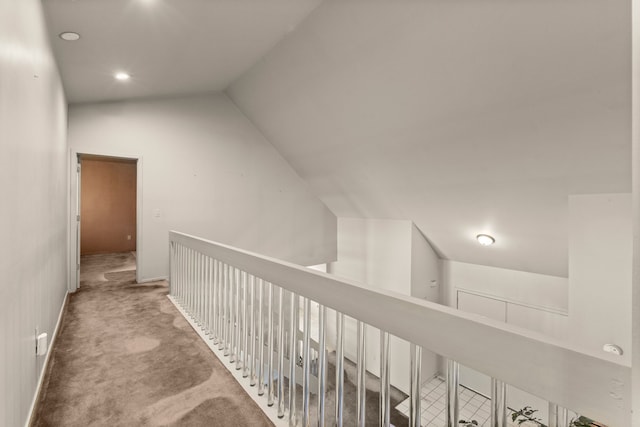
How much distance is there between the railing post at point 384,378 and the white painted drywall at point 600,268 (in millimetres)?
2655

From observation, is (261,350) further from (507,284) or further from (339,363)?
(507,284)

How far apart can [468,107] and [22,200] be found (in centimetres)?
316

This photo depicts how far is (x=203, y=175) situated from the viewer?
16.4 feet

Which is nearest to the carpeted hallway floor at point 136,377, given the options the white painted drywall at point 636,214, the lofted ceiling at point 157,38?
the white painted drywall at point 636,214

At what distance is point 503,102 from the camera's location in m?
2.65

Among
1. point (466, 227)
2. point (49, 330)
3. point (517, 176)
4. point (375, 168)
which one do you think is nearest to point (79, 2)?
point (49, 330)

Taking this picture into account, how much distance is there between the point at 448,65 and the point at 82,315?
4.02 metres

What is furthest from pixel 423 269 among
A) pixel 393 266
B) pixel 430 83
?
pixel 430 83

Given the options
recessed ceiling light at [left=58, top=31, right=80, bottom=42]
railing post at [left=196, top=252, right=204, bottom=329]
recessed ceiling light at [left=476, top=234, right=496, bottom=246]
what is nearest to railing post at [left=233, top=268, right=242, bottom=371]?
railing post at [left=196, top=252, right=204, bottom=329]

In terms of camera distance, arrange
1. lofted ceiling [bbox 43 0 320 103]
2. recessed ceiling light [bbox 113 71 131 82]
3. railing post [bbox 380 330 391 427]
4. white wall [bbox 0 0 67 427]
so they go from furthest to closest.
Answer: recessed ceiling light [bbox 113 71 131 82], lofted ceiling [bbox 43 0 320 103], white wall [bbox 0 0 67 427], railing post [bbox 380 330 391 427]

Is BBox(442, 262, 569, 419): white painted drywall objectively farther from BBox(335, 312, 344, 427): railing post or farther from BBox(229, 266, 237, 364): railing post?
BBox(335, 312, 344, 427): railing post

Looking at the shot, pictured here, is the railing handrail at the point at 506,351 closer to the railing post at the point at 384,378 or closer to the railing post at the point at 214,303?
the railing post at the point at 384,378

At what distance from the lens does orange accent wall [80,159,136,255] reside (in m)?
7.27

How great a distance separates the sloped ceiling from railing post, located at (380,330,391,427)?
7.30 ft
